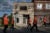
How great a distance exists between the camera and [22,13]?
60.6ft

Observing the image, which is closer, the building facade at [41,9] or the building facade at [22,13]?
the building facade at [22,13]

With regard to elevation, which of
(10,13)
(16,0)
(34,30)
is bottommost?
(34,30)

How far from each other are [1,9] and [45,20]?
3.90 m

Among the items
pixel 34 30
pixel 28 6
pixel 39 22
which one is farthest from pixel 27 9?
pixel 34 30

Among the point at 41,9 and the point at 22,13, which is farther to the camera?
the point at 41,9

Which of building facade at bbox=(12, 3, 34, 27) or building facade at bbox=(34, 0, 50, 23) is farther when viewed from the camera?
building facade at bbox=(34, 0, 50, 23)

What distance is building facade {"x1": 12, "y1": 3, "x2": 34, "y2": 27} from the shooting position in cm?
1797

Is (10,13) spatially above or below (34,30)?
above

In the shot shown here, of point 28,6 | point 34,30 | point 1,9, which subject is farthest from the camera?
point 28,6

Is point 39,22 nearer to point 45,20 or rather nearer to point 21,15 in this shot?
point 45,20

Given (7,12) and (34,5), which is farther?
(34,5)

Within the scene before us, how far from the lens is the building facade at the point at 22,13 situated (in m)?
18.0

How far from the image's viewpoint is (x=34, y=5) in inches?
737

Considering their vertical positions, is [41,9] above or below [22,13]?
above
